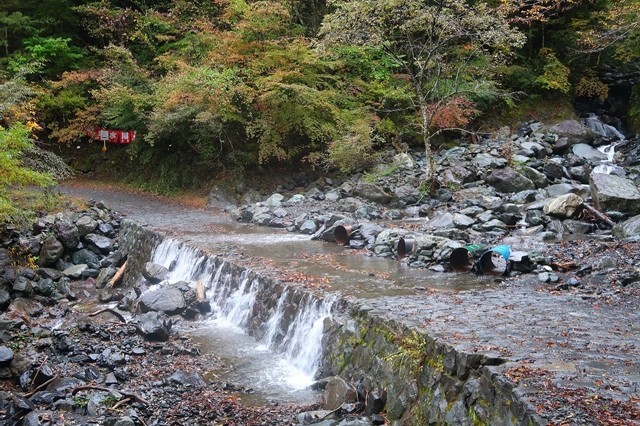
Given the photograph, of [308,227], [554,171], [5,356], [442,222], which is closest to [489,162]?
[554,171]

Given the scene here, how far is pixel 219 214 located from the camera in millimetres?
18156

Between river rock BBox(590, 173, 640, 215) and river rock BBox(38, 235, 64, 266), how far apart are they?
13156 millimetres

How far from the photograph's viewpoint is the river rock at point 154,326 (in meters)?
9.55

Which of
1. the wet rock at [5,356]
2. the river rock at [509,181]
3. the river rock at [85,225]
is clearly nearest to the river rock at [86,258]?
the river rock at [85,225]

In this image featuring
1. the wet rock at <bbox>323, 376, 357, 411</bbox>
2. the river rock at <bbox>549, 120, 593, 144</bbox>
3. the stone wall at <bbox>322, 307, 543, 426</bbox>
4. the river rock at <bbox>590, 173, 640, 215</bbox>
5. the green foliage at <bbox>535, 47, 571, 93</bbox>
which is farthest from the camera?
the green foliage at <bbox>535, 47, 571, 93</bbox>

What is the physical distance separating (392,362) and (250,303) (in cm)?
443

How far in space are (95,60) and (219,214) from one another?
12.5 metres

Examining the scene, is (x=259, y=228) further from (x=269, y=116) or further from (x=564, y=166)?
(x=564, y=166)

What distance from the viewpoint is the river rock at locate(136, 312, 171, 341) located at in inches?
376

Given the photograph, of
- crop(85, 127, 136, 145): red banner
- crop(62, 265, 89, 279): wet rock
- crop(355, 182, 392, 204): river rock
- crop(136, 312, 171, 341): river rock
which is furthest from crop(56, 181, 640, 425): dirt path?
crop(85, 127, 136, 145): red banner

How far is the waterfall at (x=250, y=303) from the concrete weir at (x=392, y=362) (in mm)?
26

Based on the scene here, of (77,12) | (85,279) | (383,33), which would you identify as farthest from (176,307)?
(77,12)

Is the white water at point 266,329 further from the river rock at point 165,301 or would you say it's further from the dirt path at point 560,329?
the dirt path at point 560,329

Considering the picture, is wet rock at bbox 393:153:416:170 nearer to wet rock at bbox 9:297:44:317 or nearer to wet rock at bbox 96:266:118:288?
wet rock at bbox 96:266:118:288
